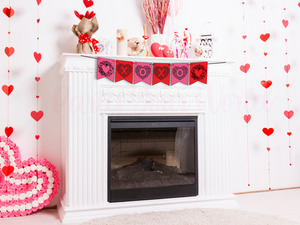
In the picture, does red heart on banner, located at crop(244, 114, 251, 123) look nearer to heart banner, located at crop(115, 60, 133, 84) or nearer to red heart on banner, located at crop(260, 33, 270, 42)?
red heart on banner, located at crop(260, 33, 270, 42)

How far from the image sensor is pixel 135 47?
2158mm

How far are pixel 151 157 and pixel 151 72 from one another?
0.71 meters

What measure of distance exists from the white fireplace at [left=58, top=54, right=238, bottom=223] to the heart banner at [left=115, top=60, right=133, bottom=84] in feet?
0.14

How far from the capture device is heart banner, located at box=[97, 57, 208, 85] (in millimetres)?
1982

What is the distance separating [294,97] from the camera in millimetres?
2857

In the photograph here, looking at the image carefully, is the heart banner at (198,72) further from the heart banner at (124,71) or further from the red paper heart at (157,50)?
the heart banner at (124,71)

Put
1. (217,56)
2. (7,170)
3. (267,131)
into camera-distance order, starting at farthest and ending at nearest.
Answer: (267,131) → (217,56) → (7,170)

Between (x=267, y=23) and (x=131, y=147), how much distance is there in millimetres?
2036

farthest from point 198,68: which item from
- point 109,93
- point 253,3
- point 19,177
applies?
point 19,177

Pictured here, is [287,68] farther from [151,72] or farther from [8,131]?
[8,131]

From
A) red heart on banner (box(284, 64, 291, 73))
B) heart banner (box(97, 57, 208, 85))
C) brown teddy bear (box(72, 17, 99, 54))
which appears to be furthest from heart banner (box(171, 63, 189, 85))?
red heart on banner (box(284, 64, 291, 73))

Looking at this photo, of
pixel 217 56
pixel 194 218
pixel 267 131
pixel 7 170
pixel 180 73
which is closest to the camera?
pixel 194 218

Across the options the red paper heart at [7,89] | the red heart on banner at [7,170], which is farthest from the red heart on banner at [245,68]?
the red heart on banner at [7,170]

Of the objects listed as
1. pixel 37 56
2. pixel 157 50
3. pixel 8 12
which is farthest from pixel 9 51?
pixel 157 50
